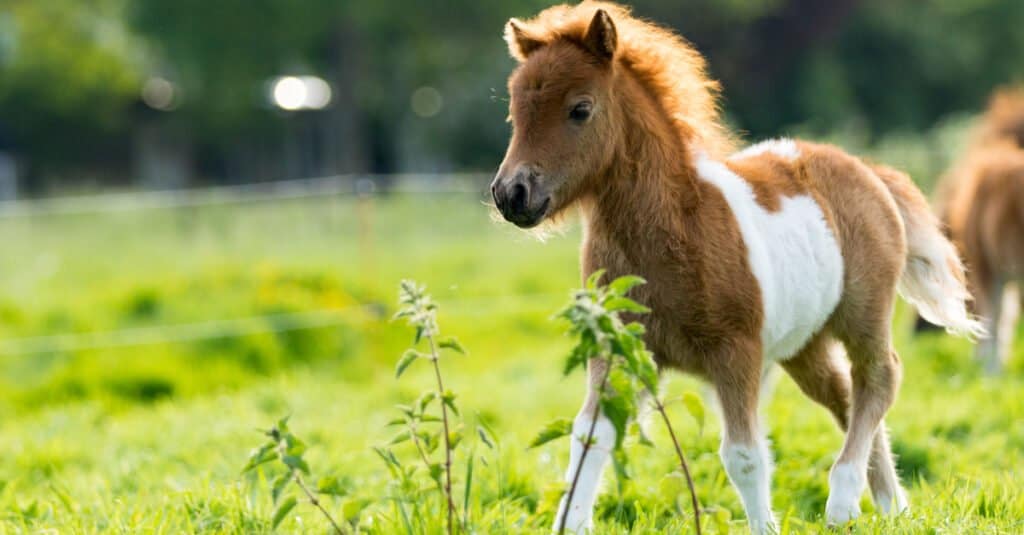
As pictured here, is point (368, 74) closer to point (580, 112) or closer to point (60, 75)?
point (60, 75)

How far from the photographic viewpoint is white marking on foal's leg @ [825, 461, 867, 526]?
4125 millimetres

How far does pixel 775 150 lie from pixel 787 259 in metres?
0.69

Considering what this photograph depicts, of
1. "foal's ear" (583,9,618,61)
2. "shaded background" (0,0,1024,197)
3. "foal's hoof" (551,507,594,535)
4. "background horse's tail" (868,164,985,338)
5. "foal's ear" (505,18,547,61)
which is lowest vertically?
"foal's hoof" (551,507,594,535)

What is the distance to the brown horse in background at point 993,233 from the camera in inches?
369

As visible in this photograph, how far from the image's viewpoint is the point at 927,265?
197 inches

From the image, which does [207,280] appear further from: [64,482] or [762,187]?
[762,187]

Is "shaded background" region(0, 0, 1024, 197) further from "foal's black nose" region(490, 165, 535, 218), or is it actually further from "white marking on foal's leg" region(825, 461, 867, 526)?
"foal's black nose" region(490, 165, 535, 218)

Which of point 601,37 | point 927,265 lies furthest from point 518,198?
point 927,265

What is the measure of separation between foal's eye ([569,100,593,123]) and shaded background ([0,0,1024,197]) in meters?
26.0

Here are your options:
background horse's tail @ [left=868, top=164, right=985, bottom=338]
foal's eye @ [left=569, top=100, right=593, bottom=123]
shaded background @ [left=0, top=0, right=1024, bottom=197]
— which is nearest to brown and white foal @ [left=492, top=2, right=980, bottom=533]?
foal's eye @ [left=569, top=100, right=593, bottom=123]

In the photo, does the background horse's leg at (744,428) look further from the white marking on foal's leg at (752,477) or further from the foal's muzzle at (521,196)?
the foal's muzzle at (521,196)

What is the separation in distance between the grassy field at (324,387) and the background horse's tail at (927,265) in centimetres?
68

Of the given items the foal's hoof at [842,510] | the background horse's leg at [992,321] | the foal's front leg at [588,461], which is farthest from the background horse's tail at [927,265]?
the background horse's leg at [992,321]

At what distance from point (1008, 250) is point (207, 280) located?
6.87m
